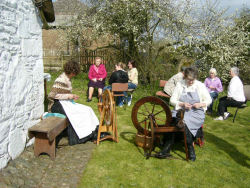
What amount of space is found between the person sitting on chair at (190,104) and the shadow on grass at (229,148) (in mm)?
775

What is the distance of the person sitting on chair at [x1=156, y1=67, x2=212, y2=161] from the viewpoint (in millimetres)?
3807

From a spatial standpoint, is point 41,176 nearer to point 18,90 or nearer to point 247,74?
point 18,90

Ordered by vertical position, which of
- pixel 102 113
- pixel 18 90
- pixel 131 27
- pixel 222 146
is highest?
pixel 131 27

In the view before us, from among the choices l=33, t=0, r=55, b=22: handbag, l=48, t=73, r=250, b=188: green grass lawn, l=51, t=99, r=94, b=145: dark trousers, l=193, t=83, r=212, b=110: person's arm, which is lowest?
l=48, t=73, r=250, b=188: green grass lawn

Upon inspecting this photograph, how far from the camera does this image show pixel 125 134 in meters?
4.86

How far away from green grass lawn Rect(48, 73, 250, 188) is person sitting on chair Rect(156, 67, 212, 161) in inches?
9.9

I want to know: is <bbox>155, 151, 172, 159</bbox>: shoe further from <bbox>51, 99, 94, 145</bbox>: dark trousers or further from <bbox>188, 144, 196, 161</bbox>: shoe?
<bbox>51, 99, 94, 145</bbox>: dark trousers

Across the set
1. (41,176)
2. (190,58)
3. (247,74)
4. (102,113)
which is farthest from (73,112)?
(247,74)

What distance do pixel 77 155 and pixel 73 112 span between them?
757 millimetres

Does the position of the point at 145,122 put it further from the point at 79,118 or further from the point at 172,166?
the point at 79,118

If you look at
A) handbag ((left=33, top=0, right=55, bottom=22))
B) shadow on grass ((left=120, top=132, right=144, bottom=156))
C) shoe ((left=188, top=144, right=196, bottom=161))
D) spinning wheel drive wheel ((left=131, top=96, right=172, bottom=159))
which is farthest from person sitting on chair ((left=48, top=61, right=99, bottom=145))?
shoe ((left=188, top=144, right=196, bottom=161))

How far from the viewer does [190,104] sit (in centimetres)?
396

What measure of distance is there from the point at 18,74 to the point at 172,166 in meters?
2.63

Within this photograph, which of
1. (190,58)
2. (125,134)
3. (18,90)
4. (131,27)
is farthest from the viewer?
(190,58)
